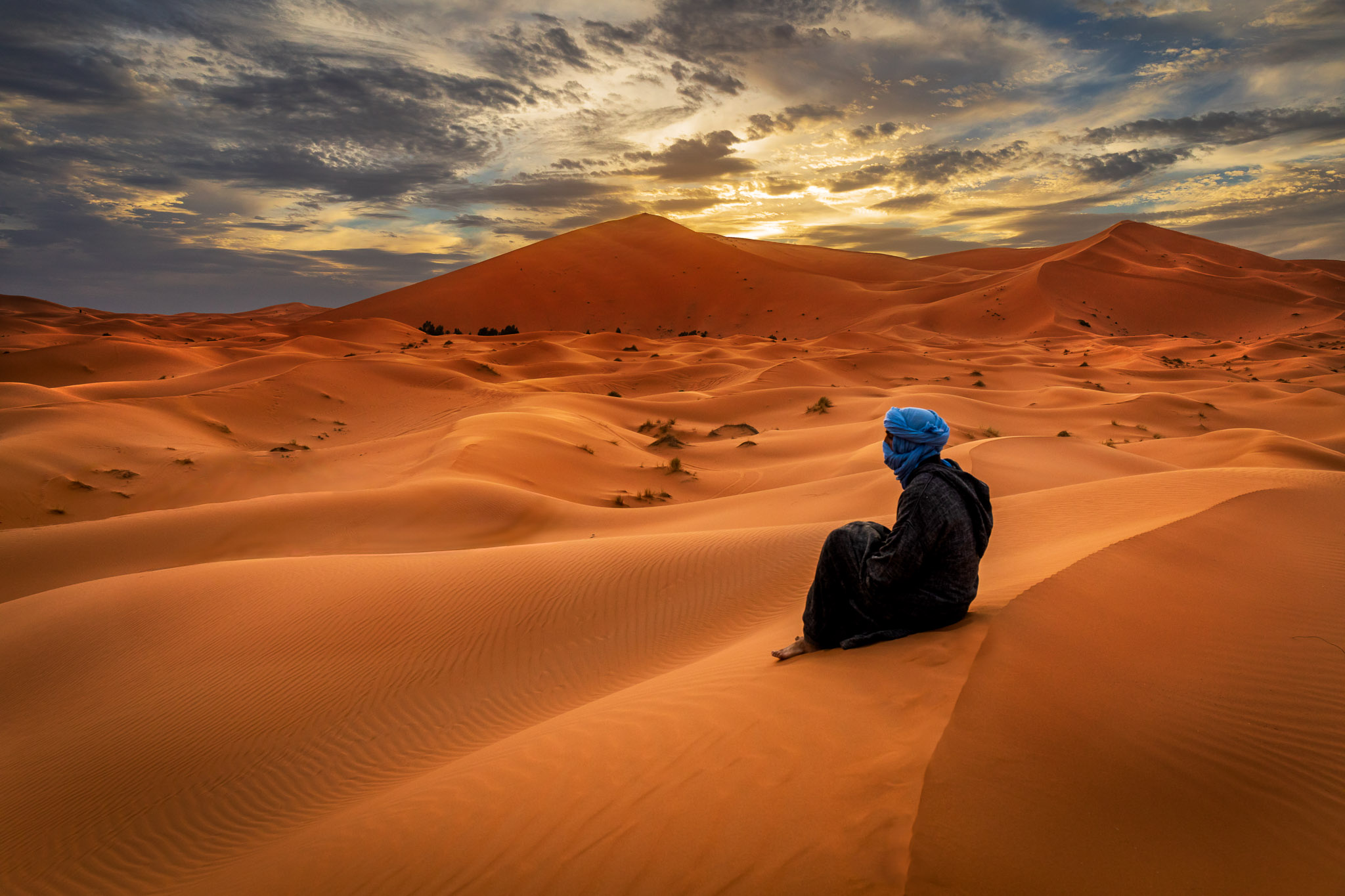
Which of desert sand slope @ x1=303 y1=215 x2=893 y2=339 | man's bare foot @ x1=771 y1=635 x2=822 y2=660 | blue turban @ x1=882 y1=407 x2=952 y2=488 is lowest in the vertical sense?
man's bare foot @ x1=771 y1=635 x2=822 y2=660

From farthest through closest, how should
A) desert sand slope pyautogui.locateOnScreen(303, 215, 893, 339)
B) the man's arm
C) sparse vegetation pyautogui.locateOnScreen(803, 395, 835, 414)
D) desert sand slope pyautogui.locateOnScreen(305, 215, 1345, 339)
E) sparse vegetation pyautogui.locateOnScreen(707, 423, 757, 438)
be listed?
desert sand slope pyautogui.locateOnScreen(303, 215, 893, 339)
desert sand slope pyautogui.locateOnScreen(305, 215, 1345, 339)
sparse vegetation pyautogui.locateOnScreen(803, 395, 835, 414)
sparse vegetation pyautogui.locateOnScreen(707, 423, 757, 438)
the man's arm

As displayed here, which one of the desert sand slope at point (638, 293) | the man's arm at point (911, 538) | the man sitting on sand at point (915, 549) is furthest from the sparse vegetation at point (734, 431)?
the desert sand slope at point (638, 293)

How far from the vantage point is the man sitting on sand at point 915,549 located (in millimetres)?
3570

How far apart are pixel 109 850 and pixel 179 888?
2.76 ft

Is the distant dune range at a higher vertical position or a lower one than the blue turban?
lower

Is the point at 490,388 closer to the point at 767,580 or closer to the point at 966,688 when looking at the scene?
the point at 767,580

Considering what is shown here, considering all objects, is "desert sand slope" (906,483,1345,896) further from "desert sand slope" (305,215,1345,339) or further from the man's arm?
"desert sand slope" (305,215,1345,339)

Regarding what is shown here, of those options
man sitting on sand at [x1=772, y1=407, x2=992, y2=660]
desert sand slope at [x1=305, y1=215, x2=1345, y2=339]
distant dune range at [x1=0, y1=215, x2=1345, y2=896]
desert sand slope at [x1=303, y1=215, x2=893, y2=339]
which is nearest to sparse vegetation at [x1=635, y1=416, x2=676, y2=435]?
distant dune range at [x1=0, y1=215, x2=1345, y2=896]

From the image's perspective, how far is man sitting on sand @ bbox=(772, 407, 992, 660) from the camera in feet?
11.7

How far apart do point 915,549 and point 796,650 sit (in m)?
1.00

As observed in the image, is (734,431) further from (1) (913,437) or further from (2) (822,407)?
(1) (913,437)

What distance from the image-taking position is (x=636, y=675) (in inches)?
204

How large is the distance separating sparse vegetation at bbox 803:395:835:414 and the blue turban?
1731 cm

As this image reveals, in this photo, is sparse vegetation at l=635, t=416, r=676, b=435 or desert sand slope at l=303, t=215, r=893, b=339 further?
desert sand slope at l=303, t=215, r=893, b=339
